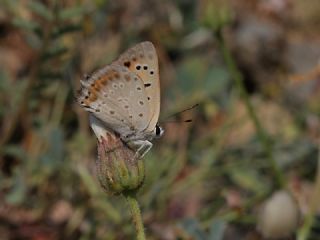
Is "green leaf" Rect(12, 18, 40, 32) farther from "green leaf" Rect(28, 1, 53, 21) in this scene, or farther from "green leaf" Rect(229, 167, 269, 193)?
"green leaf" Rect(229, 167, 269, 193)

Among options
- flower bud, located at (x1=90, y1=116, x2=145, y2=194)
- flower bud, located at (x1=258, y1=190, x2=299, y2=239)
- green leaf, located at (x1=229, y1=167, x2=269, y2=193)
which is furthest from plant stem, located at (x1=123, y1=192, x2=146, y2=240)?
green leaf, located at (x1=229, y1=167, x2=269, y2=193)

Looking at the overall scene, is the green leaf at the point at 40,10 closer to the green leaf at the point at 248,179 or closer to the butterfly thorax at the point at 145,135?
the butterfly thorax at the point at 145,135

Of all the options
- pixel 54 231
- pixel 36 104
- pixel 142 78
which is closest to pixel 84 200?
pixel 54 231

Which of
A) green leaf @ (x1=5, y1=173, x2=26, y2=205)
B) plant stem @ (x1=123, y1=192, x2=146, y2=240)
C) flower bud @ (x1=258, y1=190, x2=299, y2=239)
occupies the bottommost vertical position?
flower bud @ (x1=258, y1=190, x2=299, y2=239)

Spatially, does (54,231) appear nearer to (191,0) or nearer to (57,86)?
(57,86)

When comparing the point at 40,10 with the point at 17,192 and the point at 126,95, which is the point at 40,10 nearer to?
the point at 17,192

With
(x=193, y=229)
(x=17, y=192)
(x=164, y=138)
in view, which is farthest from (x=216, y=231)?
(x=164, y=138)
